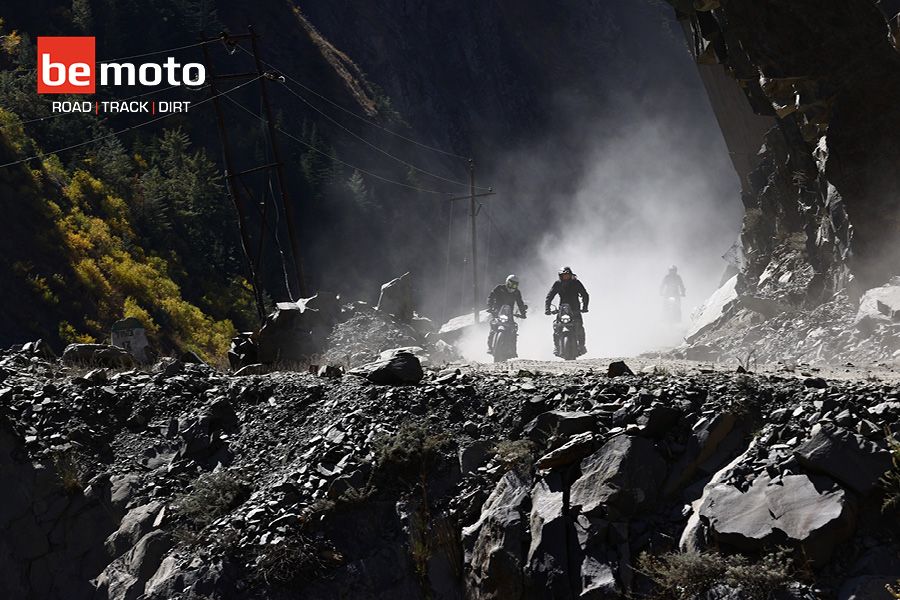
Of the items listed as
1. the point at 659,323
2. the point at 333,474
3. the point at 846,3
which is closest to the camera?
the point at 333,474

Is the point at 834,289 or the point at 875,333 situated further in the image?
the point at 834,289

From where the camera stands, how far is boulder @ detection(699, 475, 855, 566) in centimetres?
496

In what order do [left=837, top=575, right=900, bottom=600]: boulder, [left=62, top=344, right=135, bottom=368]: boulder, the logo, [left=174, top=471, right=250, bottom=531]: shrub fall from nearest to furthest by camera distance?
[left=837, top=575, right=900, bottom=600]: boulder → [left=174, top=471, right=250, bottom=531]: shrub → [left=62, top=344, right=135, bottom=368]: boulder → the logo

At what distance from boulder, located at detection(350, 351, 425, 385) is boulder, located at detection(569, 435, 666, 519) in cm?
251

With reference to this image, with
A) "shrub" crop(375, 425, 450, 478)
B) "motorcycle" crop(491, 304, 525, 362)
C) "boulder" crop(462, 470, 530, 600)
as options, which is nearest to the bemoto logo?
"motorcycle" crop(491, 304, 525, 362)

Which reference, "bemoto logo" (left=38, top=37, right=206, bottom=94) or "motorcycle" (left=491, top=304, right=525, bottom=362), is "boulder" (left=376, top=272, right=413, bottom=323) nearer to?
"motorcycle" (left=491, top=304, right=525, bottom=362)

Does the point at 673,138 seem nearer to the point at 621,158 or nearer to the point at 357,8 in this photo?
the point at 621,158

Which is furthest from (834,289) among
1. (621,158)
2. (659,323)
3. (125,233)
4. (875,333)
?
(621,158)

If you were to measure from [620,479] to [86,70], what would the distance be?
51763 mm

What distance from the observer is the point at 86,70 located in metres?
49.6

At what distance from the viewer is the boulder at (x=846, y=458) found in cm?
514

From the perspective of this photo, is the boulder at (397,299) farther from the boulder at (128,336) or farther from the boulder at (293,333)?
the boulder at (128,336)

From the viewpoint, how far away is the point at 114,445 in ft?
29.6

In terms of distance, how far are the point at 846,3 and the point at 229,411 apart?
12163 mm
